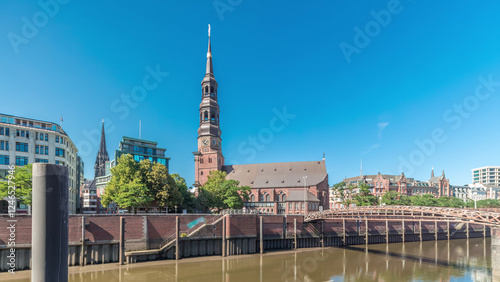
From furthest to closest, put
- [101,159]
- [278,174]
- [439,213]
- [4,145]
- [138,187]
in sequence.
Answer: [101,159] → [278,174] → [4,145] → [138,187] → [439,213]

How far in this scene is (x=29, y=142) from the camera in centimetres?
Result: 5366

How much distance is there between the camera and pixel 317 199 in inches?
3378

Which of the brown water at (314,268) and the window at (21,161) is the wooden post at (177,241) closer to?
the brown water at (314,268)

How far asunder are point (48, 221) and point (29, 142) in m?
61.5

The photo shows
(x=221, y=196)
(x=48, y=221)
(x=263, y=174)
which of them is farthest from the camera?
(x=263, y=174)

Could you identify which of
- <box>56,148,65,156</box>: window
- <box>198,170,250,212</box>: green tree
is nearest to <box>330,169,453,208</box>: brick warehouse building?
<box>198,170,250,212</box>: green tree

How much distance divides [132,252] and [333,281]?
24.7 metres

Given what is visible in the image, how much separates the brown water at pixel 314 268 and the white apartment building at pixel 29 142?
83.7 ft

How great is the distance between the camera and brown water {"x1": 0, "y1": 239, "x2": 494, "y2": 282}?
34.6m

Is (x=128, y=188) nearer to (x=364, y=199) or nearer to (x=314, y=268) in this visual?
(x=314, y=268)

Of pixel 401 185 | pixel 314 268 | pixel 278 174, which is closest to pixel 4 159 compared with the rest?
pixel 314 268

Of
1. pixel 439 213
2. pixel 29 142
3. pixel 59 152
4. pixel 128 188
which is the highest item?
pixel 29 142

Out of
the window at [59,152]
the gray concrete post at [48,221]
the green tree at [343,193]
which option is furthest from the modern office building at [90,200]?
the gray concrete post at [48,221]

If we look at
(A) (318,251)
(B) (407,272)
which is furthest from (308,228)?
(B) (407,272)
